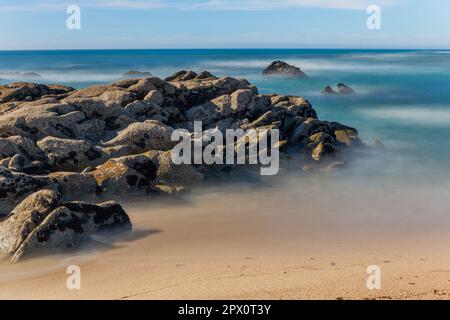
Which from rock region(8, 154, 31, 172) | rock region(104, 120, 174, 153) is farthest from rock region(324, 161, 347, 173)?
rock region(8, 154, 31, 172)

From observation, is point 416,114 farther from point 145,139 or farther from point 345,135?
point 145,139

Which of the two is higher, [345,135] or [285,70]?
[285,70]

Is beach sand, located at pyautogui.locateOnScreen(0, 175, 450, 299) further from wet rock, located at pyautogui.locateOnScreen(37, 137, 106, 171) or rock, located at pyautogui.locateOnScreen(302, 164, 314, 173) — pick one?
wet rock, located at pyautogui.locateOnScreen(37, 137, 106, 171)

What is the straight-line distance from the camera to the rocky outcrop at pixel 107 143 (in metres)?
12.6

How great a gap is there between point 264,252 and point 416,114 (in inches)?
1338

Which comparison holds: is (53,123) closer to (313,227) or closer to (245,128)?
(245,128)

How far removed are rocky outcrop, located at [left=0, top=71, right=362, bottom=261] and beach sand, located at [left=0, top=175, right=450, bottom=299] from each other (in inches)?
33.2

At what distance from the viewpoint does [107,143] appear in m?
20.1

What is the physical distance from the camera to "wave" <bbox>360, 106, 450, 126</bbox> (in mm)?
38094

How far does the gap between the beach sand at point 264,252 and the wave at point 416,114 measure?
2177 centimetres

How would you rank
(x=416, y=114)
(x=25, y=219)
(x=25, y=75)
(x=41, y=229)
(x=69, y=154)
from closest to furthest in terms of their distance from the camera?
(x=41, y=229), (x=25, y=219), (x=69, y=154), (x=416, y=114), (x=25, y=75)

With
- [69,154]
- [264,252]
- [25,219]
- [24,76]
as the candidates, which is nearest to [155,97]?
[69,154]

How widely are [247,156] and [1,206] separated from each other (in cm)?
1014

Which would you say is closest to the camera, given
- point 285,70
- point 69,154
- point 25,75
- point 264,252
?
point 264,252
